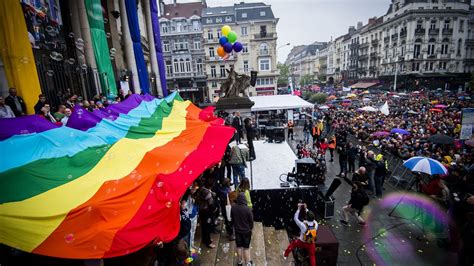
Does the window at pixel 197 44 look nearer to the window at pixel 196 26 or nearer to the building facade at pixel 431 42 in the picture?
the window at pixel 196 26

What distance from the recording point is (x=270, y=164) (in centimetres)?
1011

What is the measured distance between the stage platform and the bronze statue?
406 cm

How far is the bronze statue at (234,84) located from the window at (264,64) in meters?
29.2

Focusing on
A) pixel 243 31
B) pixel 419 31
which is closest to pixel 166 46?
pixel 243 31

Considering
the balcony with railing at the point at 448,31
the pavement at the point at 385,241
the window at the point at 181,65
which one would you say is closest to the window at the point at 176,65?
the window at the point at 181,65

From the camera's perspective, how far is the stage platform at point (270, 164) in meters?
8.48

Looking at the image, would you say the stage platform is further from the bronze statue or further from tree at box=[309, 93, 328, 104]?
tree at box=[309, 93, 328, 104]

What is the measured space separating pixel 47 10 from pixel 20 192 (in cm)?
969

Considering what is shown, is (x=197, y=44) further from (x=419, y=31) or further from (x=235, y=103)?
(x=419, y=31)

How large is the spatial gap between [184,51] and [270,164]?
35.5 metres

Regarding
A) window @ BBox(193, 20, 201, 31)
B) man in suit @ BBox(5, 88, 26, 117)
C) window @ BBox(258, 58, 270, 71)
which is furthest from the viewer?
window @ BBox(258, 58, 270, 71)

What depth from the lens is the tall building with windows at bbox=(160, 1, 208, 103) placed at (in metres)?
40.3

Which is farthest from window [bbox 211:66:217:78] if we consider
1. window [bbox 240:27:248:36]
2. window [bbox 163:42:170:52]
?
window [bbox 163:42:170:52]

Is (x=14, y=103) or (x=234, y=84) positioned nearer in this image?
(x=14, y=103)
